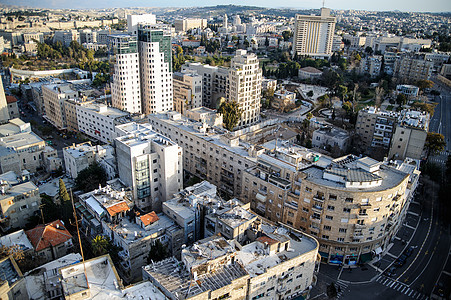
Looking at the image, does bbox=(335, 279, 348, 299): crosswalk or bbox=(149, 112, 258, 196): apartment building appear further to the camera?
bbox=(149, 112, 258, 196): apartment building

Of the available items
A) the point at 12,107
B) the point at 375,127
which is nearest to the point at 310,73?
the point at 375,127

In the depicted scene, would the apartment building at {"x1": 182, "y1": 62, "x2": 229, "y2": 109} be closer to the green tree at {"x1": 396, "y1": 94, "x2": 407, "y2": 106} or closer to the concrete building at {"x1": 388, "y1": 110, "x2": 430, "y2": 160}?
the concrete building at {"x1": 388, "y1": 110, "x2": 430, "y2": 160}

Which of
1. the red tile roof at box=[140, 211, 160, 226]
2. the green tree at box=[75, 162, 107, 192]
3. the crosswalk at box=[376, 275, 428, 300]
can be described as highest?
the red tile roof at box=[140, 211, 160, 226]

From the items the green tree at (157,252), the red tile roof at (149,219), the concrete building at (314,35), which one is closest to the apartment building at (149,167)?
the red tile roof at (149,219)

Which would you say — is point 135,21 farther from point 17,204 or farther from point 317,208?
point 317,208

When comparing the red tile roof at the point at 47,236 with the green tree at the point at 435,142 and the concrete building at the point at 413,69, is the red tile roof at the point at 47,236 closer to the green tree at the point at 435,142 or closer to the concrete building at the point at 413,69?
the green tree at the point at 435,142

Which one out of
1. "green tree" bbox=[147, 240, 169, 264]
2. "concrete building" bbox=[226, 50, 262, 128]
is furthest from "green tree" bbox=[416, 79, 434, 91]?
"green tree" bbox=[147, 240, 169, 264]

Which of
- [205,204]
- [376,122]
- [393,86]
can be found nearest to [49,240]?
[205,204]
